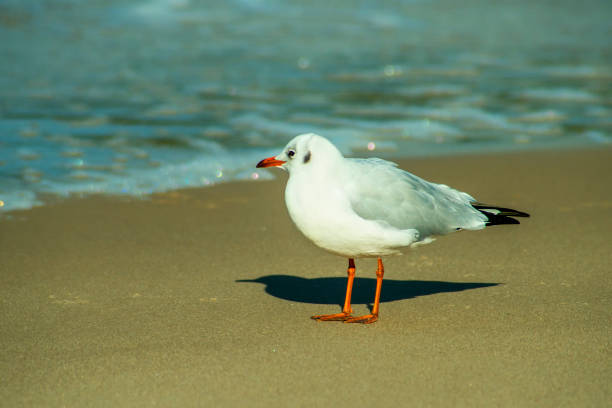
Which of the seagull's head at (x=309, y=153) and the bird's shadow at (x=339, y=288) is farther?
the bird's shadow at (x=339, y=288)

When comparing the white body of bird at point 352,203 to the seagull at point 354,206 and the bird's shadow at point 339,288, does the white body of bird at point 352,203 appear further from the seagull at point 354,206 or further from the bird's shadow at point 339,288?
the bird's shadow at point 339,288

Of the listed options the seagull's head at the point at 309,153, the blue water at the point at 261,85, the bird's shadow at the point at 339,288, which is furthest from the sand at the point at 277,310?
the blue water at the point at 261,85

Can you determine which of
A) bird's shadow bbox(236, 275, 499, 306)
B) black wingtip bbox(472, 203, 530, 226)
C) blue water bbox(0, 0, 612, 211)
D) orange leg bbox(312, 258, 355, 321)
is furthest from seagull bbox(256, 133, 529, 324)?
blue water bbox(0, 0, 612, 211)

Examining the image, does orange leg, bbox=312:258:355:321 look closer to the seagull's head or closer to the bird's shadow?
the bird's shadow

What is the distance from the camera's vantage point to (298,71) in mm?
11906

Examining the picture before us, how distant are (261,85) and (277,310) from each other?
23.1 feet

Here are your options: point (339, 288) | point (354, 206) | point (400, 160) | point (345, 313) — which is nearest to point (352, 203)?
point (354, 206)

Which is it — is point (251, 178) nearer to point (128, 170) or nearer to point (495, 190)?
point (128, 170)

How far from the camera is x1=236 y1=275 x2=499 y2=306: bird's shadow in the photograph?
4.63m

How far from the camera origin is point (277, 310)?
172 inches

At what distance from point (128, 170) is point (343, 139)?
2429 millimetres

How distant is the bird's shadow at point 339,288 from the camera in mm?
4629

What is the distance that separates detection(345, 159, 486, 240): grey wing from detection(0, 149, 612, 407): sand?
0.46 meters

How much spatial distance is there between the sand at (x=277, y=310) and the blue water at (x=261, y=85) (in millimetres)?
1216
